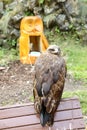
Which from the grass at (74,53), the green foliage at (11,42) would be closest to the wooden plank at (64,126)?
the grass at (74,53)

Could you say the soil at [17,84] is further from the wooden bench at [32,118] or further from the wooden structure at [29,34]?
the wooden bench at [32,118]

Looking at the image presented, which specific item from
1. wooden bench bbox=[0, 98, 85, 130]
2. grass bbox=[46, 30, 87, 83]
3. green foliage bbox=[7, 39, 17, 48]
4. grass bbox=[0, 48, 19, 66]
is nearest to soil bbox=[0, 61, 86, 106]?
grass bbox=[0, 48, 19, 66]

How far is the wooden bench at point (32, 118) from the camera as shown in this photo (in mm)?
4879

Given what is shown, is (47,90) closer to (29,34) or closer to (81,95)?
(81,95)

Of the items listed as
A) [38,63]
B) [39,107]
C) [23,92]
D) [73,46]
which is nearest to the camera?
[39,107]

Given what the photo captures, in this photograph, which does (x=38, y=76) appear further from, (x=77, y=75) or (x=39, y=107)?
(x=77, y=75)

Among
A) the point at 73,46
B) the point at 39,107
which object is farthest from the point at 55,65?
the point at 73,46

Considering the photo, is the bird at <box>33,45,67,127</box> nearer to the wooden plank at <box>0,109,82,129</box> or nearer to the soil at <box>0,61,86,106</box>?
the wooden plank at <box>0,109,82,129</box>

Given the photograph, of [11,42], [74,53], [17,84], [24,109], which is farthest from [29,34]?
[24,109]

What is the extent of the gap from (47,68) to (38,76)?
0.16 metres

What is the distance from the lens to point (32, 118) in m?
4.95

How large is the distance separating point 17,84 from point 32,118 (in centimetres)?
285

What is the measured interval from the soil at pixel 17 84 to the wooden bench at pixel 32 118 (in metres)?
2.00

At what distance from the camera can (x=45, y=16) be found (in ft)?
32.2
